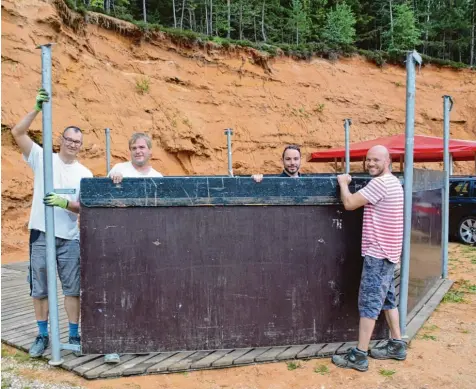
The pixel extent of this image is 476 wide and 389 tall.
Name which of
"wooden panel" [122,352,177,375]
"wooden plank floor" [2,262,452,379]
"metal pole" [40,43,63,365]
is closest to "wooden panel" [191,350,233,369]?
"wooden plank floor" [2,262,452,379]

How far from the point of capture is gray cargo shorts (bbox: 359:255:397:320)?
147 inches

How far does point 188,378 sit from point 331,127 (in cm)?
2023

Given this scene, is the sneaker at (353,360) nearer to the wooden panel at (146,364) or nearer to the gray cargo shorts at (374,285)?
the gray cargo shorts at (374,285)

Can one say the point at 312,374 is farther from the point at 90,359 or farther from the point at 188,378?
the point at 90,359

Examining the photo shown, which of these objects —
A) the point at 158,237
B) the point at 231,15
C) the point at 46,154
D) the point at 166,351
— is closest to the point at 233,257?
the point at 158,237

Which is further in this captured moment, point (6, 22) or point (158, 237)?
point (6, 22)

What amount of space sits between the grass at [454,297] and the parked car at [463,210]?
16.7ft

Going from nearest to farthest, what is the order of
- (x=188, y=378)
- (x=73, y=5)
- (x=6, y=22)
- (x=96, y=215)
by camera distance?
(x=188, y=378), (x=96, y=215), (x=6, y=22), (x=73, y=5)

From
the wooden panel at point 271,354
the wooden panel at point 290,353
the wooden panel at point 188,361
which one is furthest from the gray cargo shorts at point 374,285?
the wooden panel at point 188,361

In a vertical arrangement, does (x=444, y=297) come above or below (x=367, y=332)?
below

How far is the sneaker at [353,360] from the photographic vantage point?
373 centimetres

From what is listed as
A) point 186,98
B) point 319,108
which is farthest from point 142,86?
point 319,108

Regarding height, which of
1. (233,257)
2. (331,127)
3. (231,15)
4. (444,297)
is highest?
(231,15)

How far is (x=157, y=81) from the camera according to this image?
1820 cm
